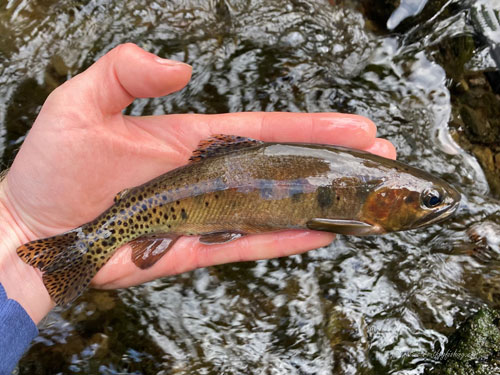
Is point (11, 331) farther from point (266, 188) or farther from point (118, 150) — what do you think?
point (266, 188)

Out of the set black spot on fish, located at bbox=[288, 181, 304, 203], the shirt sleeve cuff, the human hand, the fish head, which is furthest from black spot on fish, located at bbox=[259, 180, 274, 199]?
the shirt sleeve cuff

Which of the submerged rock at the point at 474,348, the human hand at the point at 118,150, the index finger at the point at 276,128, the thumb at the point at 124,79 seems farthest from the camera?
the submerged rock at the point at 474,348

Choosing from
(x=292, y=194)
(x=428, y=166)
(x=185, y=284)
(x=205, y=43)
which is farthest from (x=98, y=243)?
(x=428, y=166)

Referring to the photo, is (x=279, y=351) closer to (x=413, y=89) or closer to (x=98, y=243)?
(x=98, y=243)

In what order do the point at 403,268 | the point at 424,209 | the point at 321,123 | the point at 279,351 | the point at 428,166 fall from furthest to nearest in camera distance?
the point at 428,166, the point at 403,268, the point at 279,351, the point at 321,123, the point at 424,209

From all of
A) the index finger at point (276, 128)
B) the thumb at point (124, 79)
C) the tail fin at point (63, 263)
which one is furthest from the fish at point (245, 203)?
the thumb at point (124, 79)

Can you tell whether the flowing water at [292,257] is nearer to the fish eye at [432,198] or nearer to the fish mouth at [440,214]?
the fish mouth at [440,214]

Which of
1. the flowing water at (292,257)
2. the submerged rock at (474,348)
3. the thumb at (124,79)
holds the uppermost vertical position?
the thumb at (124,79)
